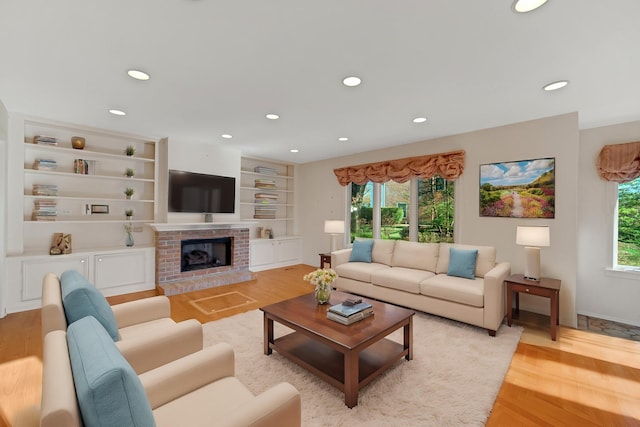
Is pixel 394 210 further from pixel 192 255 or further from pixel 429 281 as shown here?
pixel 192 255

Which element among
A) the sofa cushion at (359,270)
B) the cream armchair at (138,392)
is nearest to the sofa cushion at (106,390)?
the cream armchair at (138,392)

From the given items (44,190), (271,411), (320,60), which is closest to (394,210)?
(320,60)

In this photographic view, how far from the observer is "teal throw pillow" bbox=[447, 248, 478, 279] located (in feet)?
11.4

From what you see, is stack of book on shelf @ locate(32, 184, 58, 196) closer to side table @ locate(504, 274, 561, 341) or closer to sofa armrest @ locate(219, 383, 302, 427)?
sofa armrest @ locate(219, 383, 302, 427)

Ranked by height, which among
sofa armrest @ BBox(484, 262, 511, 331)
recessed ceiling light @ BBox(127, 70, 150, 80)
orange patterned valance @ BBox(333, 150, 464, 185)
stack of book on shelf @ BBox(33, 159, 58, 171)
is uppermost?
recessed ceiling light @ BBox(127, 70, 150, 80)

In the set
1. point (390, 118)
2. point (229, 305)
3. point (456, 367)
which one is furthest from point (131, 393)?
Answer: point (390, 118)

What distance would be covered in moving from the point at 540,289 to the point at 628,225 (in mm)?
1700

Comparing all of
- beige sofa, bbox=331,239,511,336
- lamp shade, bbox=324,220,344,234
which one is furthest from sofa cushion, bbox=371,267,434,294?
lamp shade, bbox=324,220,344,234

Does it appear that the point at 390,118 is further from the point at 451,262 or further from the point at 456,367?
the point at 456,367

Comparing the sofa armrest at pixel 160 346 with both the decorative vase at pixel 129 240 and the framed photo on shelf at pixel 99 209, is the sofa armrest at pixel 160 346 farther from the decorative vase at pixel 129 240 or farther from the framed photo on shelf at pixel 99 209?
the framed photo on shelf at pixel 99 209

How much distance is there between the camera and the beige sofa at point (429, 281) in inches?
118

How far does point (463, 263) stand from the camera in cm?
352

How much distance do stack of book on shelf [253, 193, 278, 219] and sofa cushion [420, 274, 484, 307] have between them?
3.87 m

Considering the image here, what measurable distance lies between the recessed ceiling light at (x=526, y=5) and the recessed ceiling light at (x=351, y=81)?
3.84 ft
